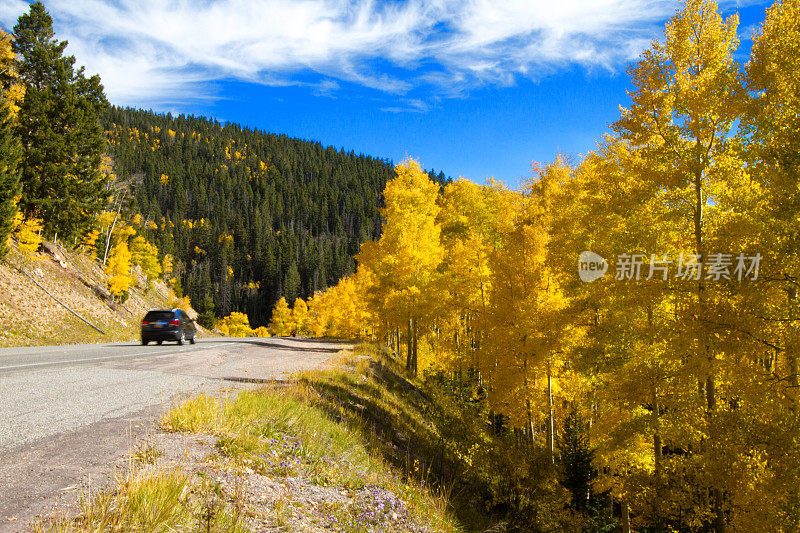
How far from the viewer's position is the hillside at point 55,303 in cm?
2178

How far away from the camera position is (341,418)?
348 inches

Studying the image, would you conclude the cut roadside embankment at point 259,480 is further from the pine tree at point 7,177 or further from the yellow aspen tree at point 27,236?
the yellow aspen tree at point 27,236

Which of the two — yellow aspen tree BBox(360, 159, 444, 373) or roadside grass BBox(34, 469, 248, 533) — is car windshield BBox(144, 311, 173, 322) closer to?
yellow aspen tree BBox(360, 159, 444, 373)

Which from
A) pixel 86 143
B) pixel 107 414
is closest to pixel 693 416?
pixel 107 414

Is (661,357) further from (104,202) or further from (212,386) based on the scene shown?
(104,202)

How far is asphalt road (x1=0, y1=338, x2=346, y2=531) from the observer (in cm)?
363

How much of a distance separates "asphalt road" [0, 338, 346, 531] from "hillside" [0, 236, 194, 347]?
1425 cm

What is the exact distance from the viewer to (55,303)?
1030 inches

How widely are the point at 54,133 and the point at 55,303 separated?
13.8 metres

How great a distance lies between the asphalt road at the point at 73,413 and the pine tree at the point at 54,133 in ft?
84.3

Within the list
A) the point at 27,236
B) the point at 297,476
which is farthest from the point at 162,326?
the point at 297,476

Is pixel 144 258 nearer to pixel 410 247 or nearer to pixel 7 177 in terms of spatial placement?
pixel 7 177

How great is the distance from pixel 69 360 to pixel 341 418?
8.37 metres

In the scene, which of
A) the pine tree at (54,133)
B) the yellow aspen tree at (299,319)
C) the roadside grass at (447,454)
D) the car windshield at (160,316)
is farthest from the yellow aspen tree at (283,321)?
the roadside grass at (447,454)
